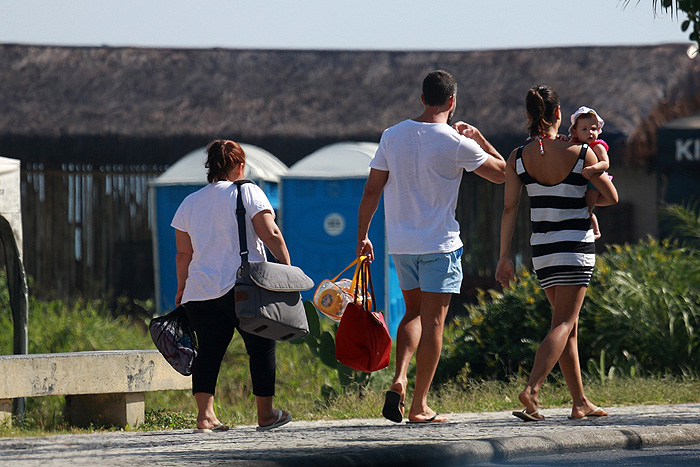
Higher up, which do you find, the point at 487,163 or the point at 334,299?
the point at 487,163

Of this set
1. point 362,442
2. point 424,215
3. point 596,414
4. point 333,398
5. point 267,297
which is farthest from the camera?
point 333,398

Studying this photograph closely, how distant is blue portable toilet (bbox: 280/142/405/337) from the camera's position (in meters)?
12.9

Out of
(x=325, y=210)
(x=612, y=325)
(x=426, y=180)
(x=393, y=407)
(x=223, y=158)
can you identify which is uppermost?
(x=325, y=210)

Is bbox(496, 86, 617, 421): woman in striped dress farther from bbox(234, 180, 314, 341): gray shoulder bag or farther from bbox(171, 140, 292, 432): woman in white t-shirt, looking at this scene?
bbox(171, 140, 292, 432): woman in white t-shirt

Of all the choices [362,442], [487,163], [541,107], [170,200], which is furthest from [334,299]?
[170,200]

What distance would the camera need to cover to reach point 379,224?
1270 cm

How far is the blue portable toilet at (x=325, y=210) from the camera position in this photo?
12898 mm

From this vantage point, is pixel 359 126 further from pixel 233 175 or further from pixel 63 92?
pixel 233 175

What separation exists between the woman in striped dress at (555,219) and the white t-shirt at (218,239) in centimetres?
131

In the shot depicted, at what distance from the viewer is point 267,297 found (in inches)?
243

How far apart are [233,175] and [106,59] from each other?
492 inches

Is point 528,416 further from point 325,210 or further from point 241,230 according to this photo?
point 325,210

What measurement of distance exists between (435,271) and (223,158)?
1.26 m

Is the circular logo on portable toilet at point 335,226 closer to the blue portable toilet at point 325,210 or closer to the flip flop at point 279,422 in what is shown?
the blue portable toilet at point 325,210
